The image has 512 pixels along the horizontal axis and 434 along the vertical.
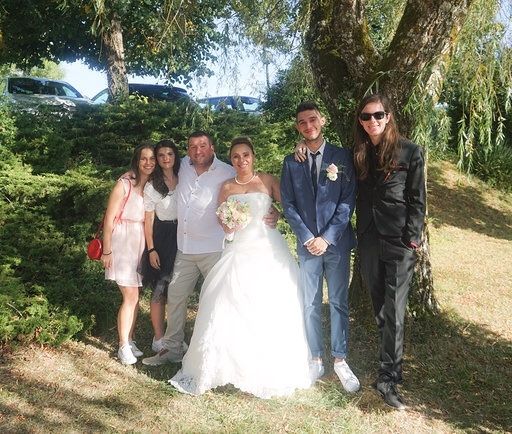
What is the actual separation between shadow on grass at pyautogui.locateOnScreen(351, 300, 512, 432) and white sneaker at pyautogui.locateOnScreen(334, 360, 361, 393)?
6.2 inches

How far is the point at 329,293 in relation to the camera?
414cm

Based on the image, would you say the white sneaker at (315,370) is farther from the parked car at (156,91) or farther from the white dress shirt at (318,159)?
the parked car at (156,91)

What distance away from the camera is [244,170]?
4211mm

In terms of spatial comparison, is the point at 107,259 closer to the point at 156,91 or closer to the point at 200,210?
the point at 200,210

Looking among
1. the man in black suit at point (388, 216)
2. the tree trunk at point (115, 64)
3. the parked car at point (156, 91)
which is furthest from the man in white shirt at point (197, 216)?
the parked car at point (156, 91)

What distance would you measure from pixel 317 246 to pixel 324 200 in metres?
0.38

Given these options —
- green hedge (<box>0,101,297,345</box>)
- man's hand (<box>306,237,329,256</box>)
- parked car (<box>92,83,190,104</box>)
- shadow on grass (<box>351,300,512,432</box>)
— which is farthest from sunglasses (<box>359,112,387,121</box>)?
parked car (<box>92,83,190,104</box>)

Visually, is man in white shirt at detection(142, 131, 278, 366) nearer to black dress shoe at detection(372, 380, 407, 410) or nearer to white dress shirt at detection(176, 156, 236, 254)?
white dress shirt at detection(176, 156, 236, 254)

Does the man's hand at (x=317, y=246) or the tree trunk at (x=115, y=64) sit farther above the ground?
the tree trunk at (x=115, y=64)

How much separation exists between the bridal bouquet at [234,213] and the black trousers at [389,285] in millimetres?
952

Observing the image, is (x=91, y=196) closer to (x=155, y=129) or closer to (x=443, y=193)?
(x=155, y=129)

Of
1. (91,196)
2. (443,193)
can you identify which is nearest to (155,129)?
(91,196)

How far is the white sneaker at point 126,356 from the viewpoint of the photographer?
4574mm

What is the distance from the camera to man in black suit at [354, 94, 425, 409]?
370cm
